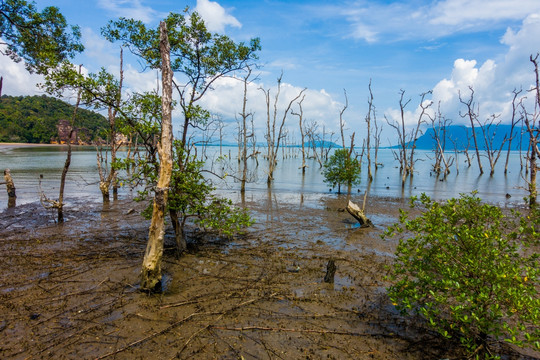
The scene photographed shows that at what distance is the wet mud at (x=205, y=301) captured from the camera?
16.0ft

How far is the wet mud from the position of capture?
4867 millimetres

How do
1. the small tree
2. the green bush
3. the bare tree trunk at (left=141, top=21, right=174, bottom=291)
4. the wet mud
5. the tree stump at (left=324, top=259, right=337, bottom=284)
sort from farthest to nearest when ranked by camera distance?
the small tree
the tree stump at (left=324, top=259, right=337, bottom=284)
the bare tree trunk at (left=141, top=21, right=174, bottom=291)
the wet mud
the green bush

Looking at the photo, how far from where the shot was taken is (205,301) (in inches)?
249

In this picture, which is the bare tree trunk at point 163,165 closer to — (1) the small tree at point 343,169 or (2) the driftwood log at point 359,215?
(2) the driftwood log at point 359,215

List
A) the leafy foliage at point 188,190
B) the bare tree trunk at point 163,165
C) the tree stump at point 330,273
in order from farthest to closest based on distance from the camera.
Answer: the leafy foliage at point 188,190, the tree stump at point 330,273, the bare tree trunk at point 163,165

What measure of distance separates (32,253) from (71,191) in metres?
15.1

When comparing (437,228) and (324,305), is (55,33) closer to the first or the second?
(324,305)

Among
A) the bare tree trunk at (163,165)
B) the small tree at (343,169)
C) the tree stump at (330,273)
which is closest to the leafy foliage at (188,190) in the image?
the bare tree trunk at (163,165)

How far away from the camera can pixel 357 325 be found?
222 inches

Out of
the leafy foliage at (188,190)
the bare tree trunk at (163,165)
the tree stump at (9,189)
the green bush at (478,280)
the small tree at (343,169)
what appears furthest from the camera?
the small tree at (343,169)

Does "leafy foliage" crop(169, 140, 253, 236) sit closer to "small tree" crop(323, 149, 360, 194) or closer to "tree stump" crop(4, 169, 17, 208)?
"tree stump" crop(4, 169, 17, 208)

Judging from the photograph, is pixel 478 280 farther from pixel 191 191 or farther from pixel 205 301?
pixel 191 191

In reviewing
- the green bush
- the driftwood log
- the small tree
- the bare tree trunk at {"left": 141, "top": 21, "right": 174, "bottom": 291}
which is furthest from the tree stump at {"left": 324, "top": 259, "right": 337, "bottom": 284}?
the small tree

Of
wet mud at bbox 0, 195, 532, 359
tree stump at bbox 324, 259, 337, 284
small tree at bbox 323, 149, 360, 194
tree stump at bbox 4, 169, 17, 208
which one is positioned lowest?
wet mud at bbox 0, 195, 532, 359
